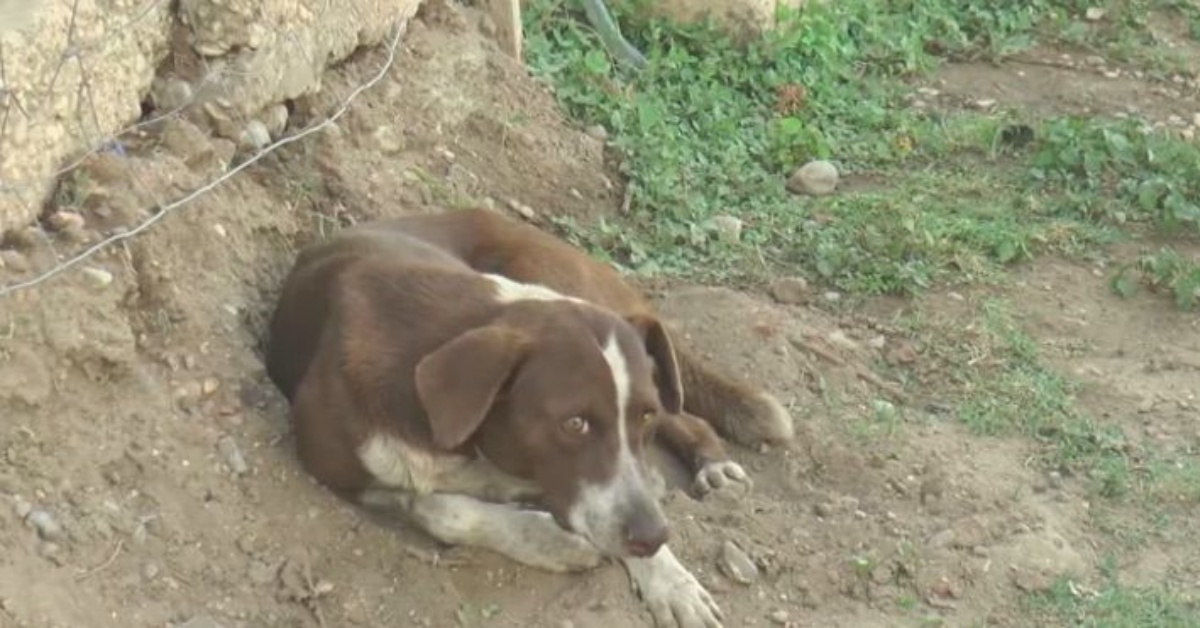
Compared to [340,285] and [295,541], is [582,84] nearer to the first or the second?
[340,285]

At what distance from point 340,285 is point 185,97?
3.11ft

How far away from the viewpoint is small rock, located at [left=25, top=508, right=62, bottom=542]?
16.4 feet

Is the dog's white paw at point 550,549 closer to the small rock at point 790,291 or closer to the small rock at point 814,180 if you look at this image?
the small rock at point 790,291

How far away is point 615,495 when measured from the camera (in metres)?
5.14

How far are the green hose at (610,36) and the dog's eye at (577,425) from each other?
3417 mm

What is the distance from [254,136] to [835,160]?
271cm

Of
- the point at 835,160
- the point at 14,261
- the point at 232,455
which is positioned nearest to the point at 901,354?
the point at 835,160

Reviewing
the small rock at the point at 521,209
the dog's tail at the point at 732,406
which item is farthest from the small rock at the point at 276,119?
the dog's tail at the point at 732,406

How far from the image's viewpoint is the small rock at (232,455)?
5.40 m

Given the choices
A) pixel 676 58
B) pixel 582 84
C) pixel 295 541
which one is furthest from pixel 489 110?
pixel 295 541

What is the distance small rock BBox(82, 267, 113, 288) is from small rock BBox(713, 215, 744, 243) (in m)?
2.64

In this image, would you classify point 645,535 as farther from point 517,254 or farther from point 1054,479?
point 1054,479

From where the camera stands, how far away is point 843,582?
560cm

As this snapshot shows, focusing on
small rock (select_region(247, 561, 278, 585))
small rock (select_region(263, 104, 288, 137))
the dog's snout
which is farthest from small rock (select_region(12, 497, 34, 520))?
small rock (select_region(263, 104, 288, 137))
